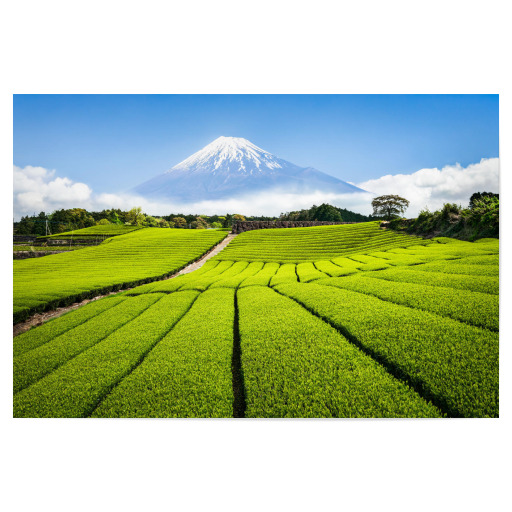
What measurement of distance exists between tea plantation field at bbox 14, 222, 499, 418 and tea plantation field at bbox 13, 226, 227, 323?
1.36 meters

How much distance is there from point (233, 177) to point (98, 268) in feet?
28.8

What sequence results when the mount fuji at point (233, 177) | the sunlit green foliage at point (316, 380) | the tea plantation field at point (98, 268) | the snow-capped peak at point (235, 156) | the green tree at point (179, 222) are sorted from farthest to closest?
the green tree at point (179, 222)
the mount fuji at point (233, 177)
the snow-capped peak at point (235, 156)
the tea plantation field at point (98, 268)
the sunlit green foliage at point (316, 380)

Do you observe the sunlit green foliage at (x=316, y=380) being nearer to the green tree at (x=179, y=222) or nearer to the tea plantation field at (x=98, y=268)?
the tea plantation field at (x=98, y=268)

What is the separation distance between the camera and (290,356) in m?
3.61

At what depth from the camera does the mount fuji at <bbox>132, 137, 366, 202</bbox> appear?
8383mm

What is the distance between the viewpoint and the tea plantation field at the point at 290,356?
2.92 metres

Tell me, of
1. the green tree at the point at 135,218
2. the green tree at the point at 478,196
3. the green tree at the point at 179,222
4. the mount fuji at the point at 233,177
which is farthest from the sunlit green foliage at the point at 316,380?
the green tree at the point at 179,222

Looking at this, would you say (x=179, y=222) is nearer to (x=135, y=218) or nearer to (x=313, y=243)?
(x=135, y=218)

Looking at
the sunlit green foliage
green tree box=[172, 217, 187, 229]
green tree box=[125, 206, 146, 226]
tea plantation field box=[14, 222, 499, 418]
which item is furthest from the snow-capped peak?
green tree box=[172, 217, 187, 229]

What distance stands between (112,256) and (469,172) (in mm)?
19223

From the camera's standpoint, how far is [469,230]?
892 centimetres

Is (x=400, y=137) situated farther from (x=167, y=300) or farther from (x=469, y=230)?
(x=167, y=300)

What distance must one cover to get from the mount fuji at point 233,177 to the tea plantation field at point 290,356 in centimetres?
424

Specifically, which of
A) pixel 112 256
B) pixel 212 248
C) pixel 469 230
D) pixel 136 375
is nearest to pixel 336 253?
pixel 469 230
